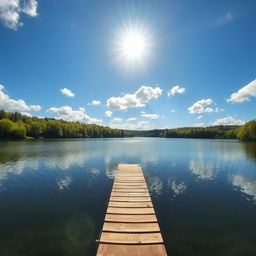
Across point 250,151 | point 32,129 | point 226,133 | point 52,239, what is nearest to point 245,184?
point 52,239

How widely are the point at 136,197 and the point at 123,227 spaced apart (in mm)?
3473

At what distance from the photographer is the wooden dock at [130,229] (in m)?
5.70

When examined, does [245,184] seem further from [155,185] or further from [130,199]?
[130,199]

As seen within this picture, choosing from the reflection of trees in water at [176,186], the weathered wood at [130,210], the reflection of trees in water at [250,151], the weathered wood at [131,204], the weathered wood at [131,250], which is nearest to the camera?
the weathered wood at [131,250]

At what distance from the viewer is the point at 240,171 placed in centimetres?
2128

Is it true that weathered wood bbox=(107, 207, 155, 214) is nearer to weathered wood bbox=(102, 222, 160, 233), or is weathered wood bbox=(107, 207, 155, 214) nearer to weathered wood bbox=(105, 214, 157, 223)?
weathered wood bbox=(105, 214, 157, 223)

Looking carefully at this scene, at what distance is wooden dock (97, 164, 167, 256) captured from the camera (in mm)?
5703

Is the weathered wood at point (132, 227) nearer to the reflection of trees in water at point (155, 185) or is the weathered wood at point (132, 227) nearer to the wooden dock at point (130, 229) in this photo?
the wooden dock at point (130, 229)

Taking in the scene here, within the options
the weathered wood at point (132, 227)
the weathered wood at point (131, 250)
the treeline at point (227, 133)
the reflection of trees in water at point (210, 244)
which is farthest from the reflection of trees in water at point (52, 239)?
the treeline at point (227, 133)

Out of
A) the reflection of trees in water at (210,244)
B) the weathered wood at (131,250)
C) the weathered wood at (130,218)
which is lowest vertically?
the reflection of trees in water at (210,244)

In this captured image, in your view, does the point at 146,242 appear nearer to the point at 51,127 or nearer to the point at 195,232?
the point at 195,232

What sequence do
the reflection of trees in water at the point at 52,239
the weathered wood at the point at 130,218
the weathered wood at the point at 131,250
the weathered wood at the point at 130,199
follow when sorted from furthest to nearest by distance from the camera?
the weathered wood at the point at 130,199
the weathered wood at the point at 130,218
the reflection of trees in water at the point at 52,239
the weathered wood at the point at 131,250

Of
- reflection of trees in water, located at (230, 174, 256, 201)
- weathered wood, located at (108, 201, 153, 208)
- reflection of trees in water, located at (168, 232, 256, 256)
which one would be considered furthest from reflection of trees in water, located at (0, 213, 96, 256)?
reflection of trees in water, located at (230, 174, 256, 201)

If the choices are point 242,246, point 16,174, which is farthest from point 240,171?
point 16,174
